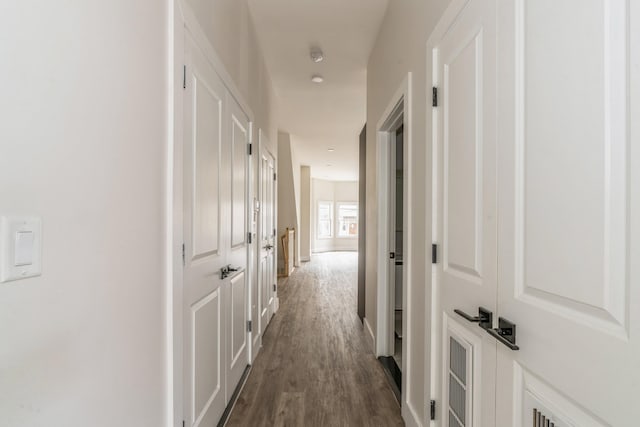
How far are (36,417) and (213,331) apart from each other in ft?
4.01

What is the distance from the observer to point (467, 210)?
1284 millimetres

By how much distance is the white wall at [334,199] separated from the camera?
42.3ft

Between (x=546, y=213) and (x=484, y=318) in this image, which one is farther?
(x=484, y=318)

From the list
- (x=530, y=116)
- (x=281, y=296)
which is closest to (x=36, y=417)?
(x=530, y=116)

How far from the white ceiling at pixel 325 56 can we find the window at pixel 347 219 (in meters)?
7.08

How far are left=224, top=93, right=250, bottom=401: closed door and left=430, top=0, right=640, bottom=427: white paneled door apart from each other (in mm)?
1477

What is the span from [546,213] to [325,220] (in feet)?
41.0

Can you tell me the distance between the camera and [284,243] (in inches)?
294

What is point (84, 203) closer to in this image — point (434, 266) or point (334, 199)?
point (434, 266)

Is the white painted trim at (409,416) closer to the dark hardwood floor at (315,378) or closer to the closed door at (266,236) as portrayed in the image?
the dark hardwood floor at (315,378)

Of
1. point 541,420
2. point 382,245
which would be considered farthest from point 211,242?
point 382,245

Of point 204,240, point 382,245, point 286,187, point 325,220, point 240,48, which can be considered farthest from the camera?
point 325,220

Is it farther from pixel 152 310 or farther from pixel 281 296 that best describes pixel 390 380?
pixel 281 296

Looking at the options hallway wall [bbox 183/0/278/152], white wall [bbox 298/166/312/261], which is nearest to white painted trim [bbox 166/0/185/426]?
hallway wall [bbox 183/0/278/152]
